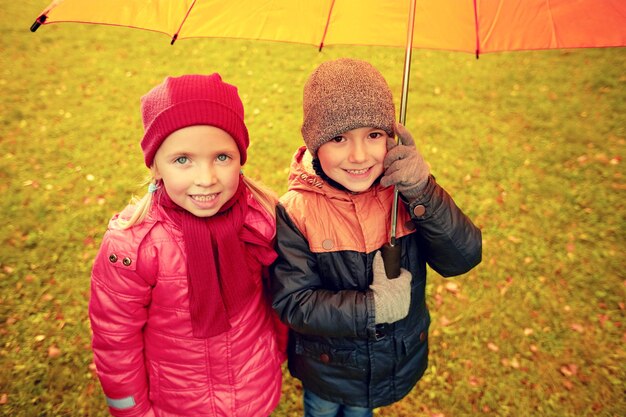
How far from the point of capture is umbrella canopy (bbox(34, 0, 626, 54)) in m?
1.79

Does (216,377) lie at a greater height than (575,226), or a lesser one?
greater

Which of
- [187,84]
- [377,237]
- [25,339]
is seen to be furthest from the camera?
[25,339]

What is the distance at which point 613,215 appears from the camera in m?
4.58

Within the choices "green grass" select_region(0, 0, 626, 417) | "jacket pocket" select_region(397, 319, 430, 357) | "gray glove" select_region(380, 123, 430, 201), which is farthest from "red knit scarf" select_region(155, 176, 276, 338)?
"green grass" select_region(0, 0, 626, 417)

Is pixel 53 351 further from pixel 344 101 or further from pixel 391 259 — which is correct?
pixel 344 101

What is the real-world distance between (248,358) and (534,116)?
557 cm

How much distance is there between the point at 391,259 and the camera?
76.0 inches

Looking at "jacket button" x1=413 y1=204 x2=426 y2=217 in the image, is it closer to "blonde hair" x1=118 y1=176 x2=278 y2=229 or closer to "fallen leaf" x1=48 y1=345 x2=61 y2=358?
"blonde hair" x1=118 y1=176 x2=278 y2=229

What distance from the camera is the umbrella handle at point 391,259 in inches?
76.0

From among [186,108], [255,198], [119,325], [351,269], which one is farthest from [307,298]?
[186,108]

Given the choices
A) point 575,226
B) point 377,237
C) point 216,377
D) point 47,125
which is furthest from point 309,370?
point 47,125

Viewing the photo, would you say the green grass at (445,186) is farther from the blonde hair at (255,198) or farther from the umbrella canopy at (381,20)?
the umbrella canopy at (381,20)

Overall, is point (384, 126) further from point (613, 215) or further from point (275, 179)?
point (613, 215)

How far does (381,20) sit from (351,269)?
1189 mm
